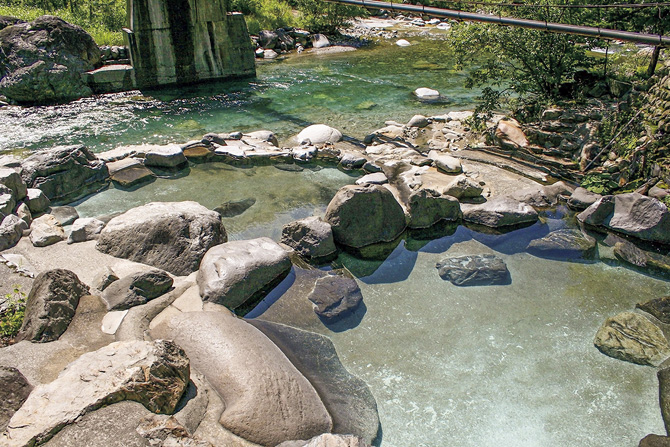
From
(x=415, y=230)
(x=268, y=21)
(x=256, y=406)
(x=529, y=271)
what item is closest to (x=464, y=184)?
(x=415, y=230)

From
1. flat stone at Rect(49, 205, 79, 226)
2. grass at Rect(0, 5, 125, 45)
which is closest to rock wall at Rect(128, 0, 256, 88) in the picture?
grass at Rect(0, 5, 125, 45)

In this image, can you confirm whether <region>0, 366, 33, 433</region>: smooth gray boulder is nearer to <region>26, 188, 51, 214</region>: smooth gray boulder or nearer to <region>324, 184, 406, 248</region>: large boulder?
<region>324, 184, 406, 248</region>: large boulder

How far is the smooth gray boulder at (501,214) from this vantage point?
342 inches

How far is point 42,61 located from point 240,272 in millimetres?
13447

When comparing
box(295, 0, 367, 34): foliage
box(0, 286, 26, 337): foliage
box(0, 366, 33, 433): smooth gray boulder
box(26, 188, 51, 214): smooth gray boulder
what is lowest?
box(26, 188, 51, 214): smooth gray boulder

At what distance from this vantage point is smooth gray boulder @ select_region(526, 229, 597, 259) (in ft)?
26.1

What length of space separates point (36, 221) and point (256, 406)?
5.69m

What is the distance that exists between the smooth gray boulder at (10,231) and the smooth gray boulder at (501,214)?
7409mm

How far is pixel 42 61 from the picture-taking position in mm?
15742

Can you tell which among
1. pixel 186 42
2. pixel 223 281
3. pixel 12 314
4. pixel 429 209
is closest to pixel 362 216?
pixel 429 209

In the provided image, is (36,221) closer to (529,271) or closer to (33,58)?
(529,271)

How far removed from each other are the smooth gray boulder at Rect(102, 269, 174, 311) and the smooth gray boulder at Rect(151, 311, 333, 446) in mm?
645

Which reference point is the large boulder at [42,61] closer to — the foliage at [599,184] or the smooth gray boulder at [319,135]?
the smooth gray boulder at [319,135]

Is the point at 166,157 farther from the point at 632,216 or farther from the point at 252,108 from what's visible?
the point at 632,216
